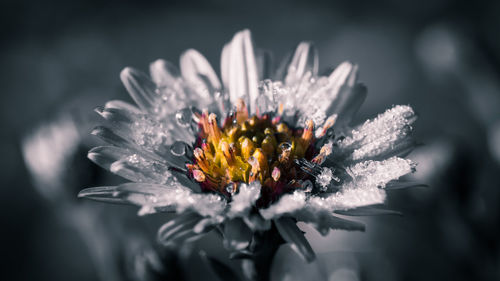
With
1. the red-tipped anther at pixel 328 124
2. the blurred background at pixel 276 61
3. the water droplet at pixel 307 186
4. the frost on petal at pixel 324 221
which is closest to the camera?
the frost on petal at pixel 324 221

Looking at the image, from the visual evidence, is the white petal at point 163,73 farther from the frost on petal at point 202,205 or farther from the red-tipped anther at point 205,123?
the frost on petal at point 202,205

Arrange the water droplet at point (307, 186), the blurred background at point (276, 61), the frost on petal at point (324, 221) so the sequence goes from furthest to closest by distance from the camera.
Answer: the blurred background at point (276, 61) → the water droplet at point (307, 186) → the frost on petal at point (324, 221)

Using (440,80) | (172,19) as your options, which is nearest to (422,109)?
(440,80)

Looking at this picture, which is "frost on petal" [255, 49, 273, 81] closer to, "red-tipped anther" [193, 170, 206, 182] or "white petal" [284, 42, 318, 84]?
"white petal" [284, 42, 318, 84]

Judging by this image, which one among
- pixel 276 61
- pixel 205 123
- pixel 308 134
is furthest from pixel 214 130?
pixel 276 61

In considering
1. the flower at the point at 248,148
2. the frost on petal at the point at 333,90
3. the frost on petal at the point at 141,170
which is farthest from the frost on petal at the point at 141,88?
the frost on petal at the point at 333,90

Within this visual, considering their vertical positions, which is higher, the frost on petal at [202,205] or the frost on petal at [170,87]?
the frost on petal at [170,87]

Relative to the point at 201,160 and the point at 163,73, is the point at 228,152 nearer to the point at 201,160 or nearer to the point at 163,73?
the point at 201,160

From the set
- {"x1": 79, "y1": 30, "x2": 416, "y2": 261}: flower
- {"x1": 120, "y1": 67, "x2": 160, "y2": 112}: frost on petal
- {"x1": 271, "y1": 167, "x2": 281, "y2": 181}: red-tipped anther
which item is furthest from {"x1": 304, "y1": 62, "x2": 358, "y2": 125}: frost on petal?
{"x1": 120, "y1": 67, "x2": 160, "y2": 112}: frost on petal

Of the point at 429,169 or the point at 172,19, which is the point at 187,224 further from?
the point at 172,19
